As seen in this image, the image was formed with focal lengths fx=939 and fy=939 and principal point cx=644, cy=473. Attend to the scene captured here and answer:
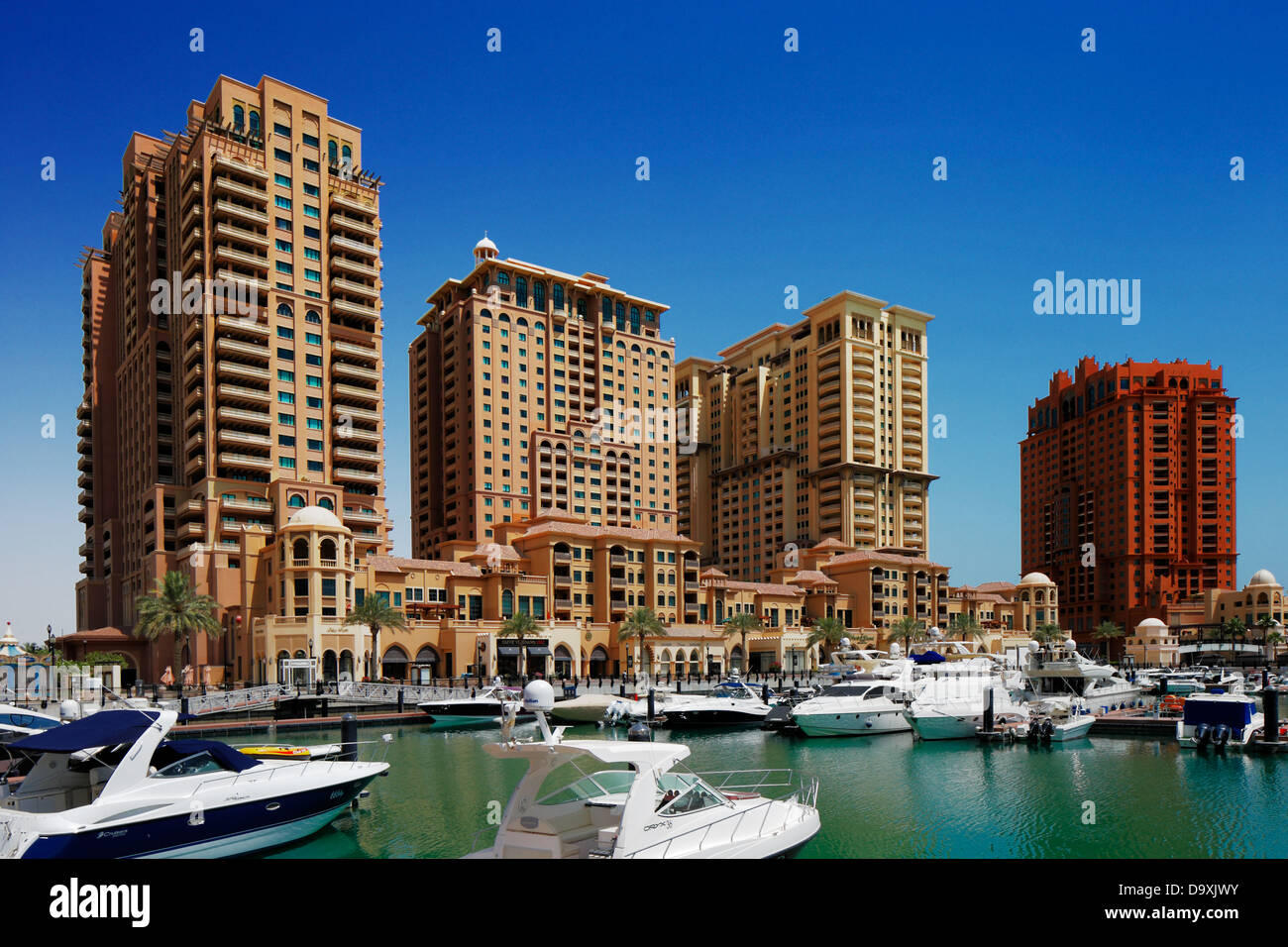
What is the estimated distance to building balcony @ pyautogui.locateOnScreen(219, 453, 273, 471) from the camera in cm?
9488

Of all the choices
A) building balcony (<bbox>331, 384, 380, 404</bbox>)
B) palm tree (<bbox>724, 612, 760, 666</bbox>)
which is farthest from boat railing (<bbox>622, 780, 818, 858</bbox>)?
building balcony (<bbox>331, 384, 380, 404</bbox>)

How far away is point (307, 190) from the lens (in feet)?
352

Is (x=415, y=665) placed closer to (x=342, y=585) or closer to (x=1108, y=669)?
(x=342, y=585)

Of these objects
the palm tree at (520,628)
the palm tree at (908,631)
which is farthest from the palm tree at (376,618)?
the palm tree at (908,631)

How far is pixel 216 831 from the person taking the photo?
883 inches

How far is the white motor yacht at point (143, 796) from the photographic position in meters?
19.6

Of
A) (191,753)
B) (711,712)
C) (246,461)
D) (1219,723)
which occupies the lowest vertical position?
(711,712)

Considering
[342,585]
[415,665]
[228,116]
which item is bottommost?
[415,665]

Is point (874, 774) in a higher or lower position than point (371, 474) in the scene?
lower

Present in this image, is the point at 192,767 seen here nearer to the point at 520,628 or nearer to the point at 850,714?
the point at 850,714

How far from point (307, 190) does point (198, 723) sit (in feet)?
237

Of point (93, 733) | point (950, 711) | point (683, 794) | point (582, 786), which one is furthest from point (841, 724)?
point (93, 733)

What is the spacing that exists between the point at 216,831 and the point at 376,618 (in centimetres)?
5912
